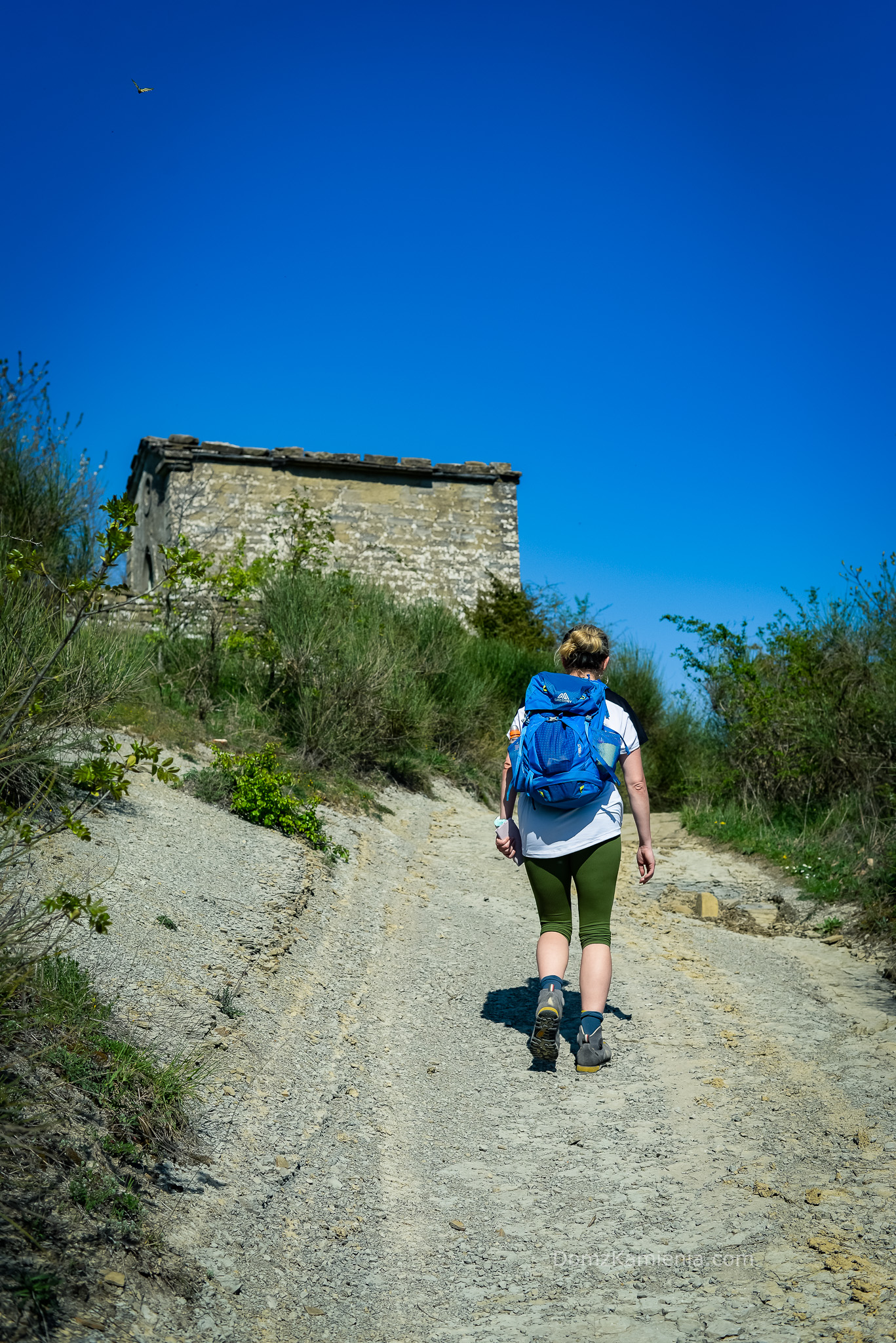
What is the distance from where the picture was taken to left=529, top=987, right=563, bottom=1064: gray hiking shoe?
15.2ft

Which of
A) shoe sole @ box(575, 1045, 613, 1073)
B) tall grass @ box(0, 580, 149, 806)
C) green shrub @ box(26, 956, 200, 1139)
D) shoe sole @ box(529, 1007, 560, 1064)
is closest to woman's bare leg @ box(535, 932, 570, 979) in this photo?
shoe sole @ box(529, 1007, 560, 1064)

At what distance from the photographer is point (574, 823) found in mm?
4793

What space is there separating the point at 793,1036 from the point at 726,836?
6.02 m

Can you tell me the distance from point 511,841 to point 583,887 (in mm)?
456

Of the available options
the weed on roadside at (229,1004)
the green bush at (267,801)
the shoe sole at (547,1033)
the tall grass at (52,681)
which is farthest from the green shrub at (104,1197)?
the green bush at (267,801)

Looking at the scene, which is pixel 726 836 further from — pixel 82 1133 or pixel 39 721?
pixel 82 1133

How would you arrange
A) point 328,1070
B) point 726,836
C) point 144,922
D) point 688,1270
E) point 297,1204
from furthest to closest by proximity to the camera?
1. point 726,836
2. point 144,922
3. point 328,1070
4. point 297,1204
5. point 688,1270

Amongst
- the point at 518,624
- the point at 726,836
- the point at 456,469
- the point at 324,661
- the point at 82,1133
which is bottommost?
the point at 82,1133

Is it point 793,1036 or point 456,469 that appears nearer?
point 793,1036

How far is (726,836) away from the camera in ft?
37.1

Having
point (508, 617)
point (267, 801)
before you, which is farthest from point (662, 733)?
point (267, 801)

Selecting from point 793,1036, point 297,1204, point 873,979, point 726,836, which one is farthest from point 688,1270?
point 726,836

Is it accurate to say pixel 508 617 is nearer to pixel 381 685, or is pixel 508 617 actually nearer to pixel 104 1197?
pixel 381 685

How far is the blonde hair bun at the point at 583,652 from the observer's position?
5156 millimetres
